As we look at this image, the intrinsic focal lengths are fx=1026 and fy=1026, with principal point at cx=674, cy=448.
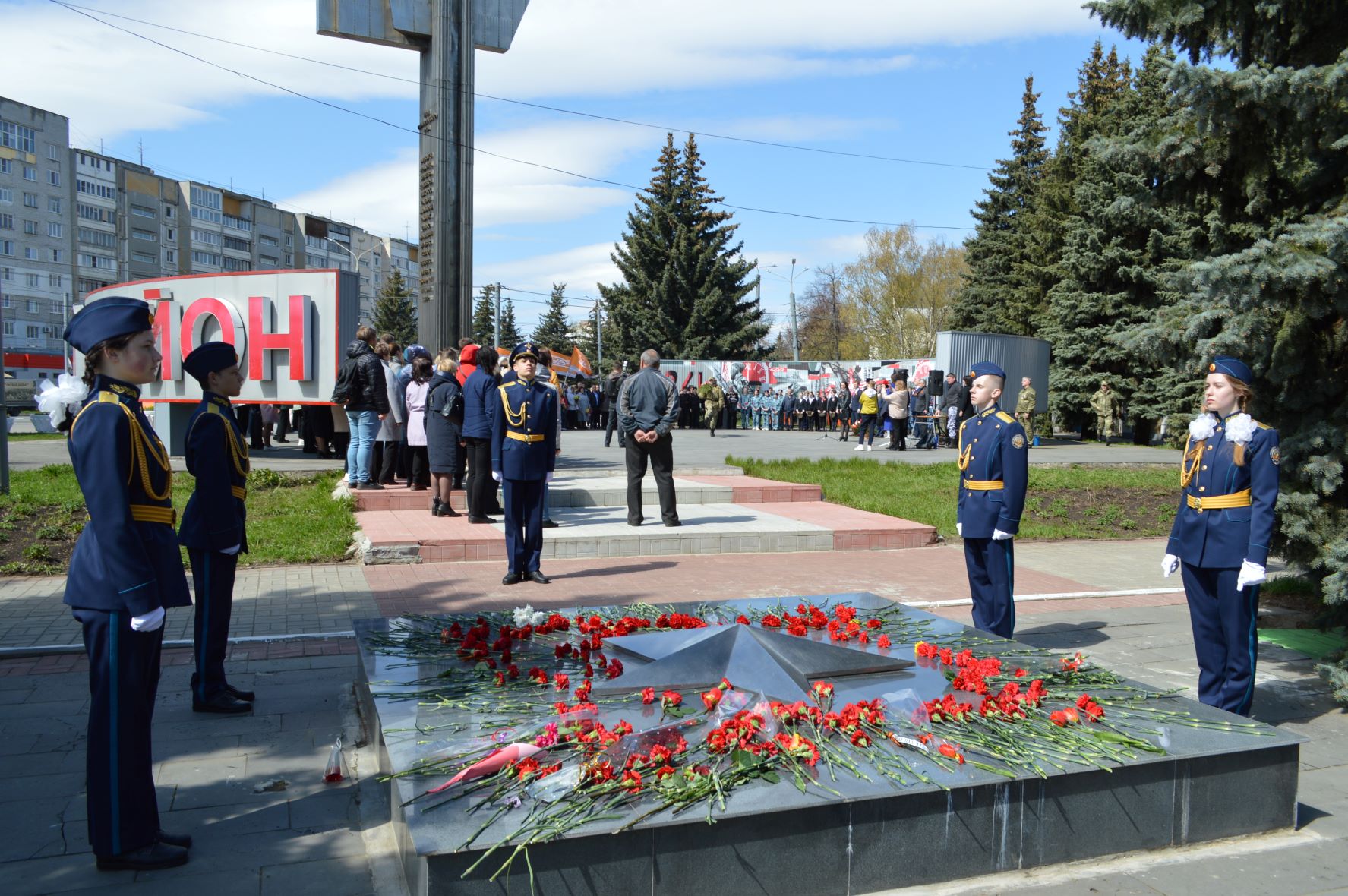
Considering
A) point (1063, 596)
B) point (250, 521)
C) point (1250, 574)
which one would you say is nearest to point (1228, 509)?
point (1250, 574)

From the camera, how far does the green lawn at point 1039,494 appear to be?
13.7m

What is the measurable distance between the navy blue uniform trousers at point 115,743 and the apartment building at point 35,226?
88.2 m

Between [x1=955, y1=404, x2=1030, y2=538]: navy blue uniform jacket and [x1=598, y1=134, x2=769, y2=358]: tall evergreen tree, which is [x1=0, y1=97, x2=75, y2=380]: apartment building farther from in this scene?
[x1=955, y1=404, x2=1030, y2=538]: navy blue uniform jacket

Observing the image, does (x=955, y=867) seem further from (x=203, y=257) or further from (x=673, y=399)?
(x=203, y=257)

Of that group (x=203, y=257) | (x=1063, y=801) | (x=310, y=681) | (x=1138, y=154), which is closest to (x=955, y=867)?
(x=1063, y=801)

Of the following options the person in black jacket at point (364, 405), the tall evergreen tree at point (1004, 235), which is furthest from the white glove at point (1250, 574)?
the tall evergreen tree at point (1004, 235)

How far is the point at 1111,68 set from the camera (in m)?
39.8

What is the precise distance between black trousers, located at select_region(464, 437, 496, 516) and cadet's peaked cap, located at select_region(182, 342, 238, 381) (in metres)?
5.29

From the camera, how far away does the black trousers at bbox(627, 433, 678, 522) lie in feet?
37.7

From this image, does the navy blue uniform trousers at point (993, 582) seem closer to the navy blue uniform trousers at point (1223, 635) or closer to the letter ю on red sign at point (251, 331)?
the navy blue uniform trousers at point (1223, 635)

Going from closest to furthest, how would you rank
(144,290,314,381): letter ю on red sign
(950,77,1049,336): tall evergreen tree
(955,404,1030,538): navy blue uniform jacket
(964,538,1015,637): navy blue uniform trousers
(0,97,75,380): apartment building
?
(955,404,1030,538): navy blue uniform jacket < (964,538,1015,637): navy blue uniform trousers < (144,290,314,381): letter ю on red sign < (950,77,1049,336): tall evergreen tree < (0,97,75,380): apartment building

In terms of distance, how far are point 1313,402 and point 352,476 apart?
1037cm

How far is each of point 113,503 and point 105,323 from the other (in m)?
0.67

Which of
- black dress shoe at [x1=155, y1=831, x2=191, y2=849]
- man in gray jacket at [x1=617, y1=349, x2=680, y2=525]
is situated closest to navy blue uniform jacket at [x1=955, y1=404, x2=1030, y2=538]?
black dress shoe at [x1=155, y1=831, x2=191, y2=849]
